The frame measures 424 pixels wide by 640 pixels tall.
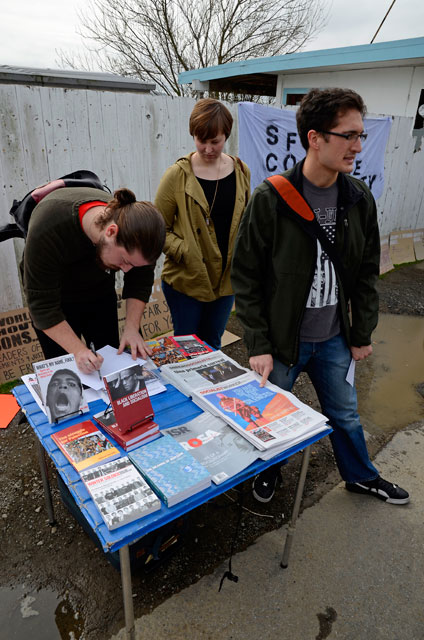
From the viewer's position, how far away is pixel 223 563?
1.87 m

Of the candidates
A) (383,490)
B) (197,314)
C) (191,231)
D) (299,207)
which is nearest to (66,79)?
(191,231)

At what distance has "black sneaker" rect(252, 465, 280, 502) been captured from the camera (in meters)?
2.16

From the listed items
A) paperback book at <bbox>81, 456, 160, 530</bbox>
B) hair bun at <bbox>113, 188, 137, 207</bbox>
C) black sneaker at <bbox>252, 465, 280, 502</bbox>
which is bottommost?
black sneaker at <bbox>252, 465, 280, 502</bbox>

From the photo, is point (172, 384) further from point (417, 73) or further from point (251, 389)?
point (417, 73)

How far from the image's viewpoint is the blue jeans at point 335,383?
1.91 meters

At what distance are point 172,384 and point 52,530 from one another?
1.00 meters

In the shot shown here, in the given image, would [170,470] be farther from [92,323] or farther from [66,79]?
[66,79]

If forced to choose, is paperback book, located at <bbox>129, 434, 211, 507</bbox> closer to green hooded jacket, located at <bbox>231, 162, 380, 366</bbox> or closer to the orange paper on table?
green hooded jacket, located at <bbox>231, 162, 380, 366</bbox>

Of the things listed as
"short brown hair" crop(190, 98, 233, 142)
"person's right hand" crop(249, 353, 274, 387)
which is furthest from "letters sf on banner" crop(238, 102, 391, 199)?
"person's right hand" crop(249, 353, 274, 387)

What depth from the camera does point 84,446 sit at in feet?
4.55

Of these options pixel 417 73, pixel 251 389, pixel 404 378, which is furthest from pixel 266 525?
pixel 417 73

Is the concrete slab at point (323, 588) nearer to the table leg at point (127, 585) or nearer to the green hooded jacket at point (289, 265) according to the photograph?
the table leg at point (127, 585)

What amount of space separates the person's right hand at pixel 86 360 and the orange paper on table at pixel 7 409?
1.46 m

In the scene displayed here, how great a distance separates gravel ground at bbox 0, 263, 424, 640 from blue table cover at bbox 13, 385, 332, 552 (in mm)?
507
